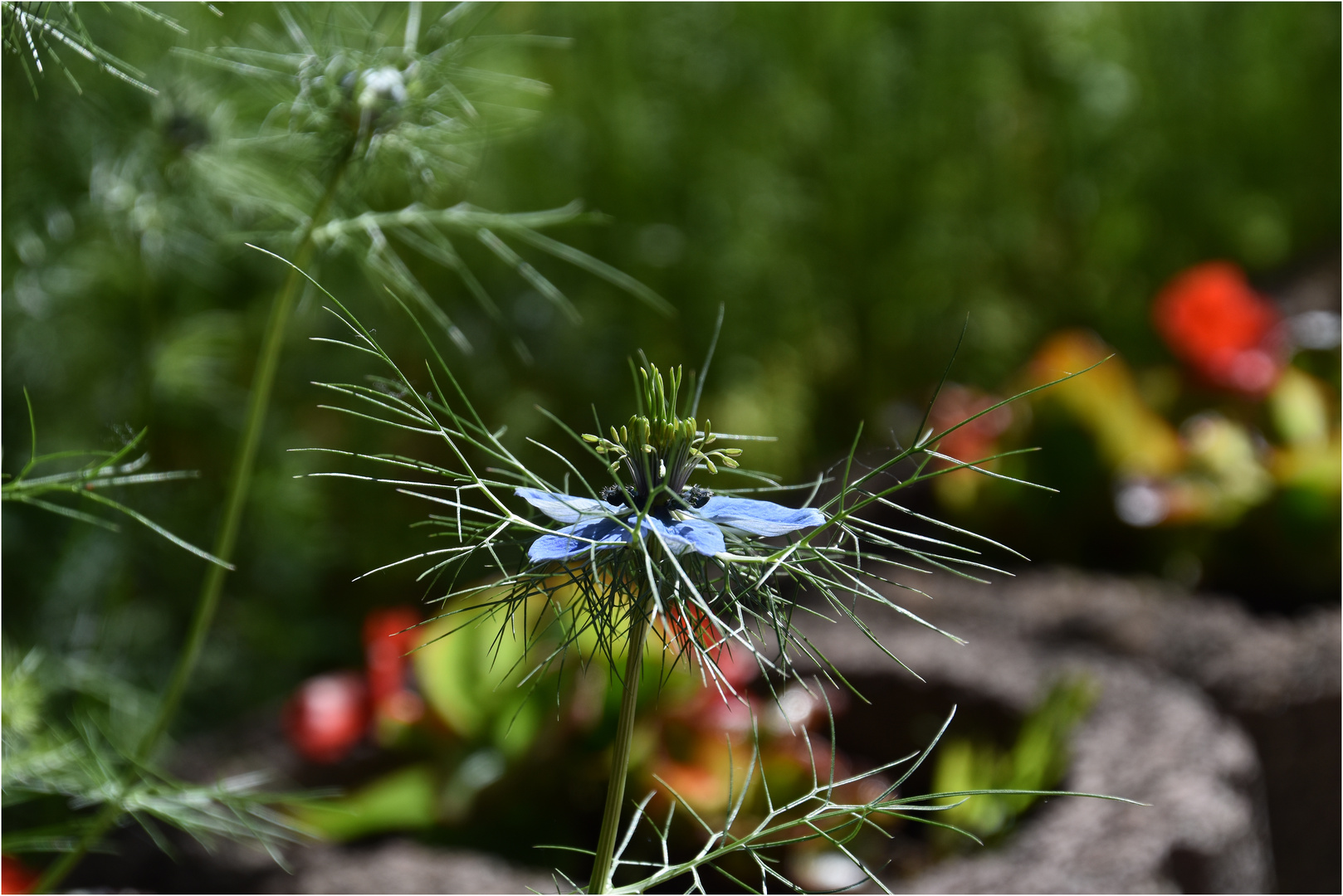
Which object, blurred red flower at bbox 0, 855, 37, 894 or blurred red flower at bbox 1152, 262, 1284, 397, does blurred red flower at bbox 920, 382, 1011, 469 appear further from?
blurred red flower at bbox 0, 855, 37, 894

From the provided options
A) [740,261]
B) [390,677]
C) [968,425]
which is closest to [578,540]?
[390,677]

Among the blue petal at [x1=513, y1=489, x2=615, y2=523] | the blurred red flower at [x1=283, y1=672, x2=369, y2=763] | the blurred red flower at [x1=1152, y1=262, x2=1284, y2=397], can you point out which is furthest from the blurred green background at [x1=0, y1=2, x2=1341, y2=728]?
the blue petal at [x1=513, y1=489, x2=615, y2=523]

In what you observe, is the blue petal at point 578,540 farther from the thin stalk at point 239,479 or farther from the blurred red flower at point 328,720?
the blurred red flower at point 328,720

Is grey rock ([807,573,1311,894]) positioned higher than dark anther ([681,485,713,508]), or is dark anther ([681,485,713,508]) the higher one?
dark anther ([681,485,713,508])

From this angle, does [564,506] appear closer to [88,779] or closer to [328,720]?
[88,779]

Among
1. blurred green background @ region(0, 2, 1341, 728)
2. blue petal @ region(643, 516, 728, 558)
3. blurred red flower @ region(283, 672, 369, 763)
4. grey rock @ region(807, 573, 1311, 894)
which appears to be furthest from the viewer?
blurred green background @ region(0, 2, 1341, 728)

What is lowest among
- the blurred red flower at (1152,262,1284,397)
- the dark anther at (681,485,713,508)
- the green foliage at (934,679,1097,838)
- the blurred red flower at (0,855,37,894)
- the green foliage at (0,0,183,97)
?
the blurred red flower at (0,855,37,894)

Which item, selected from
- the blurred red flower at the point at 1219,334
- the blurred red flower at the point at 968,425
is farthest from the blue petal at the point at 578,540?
the blurred red flower at the point at 1219,334
